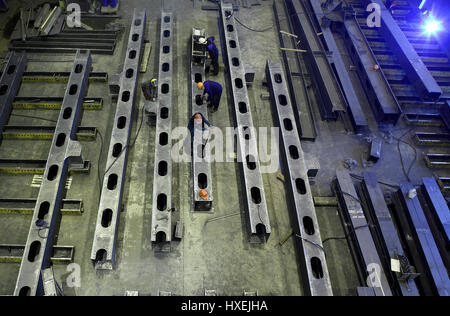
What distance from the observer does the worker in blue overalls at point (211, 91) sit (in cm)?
698

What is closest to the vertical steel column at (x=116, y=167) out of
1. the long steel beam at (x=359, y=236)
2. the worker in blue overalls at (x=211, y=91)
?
the worker in blue overalls at (x=211, y=91)

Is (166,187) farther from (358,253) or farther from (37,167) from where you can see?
(358,253)

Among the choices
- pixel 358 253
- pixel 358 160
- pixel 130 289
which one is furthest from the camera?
pixel 358 160

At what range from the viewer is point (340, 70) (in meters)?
8.48

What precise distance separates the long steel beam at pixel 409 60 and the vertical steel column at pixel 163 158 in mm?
6192

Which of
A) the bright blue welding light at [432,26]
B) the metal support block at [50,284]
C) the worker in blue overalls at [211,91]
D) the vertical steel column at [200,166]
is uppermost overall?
the bright blue welding light at [432,26]

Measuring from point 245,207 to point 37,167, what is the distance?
13.4 feet

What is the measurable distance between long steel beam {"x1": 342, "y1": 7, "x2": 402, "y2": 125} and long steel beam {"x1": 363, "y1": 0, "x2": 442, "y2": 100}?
0.84 metres

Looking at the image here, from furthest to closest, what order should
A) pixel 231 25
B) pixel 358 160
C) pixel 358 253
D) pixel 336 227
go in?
pixel 231 25, pixel 358 160, pixel 336 227, pixel 358 253

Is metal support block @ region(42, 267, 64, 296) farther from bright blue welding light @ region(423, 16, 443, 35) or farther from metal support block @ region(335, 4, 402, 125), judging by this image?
bright blue welding light @ region(423, 16, 443, 35)

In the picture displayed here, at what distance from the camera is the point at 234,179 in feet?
21.6

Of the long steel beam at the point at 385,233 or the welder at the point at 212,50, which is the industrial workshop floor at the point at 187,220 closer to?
the long steel beam at the point at 385,233

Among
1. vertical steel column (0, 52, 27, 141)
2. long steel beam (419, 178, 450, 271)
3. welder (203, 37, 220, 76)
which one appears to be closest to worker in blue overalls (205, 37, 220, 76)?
welder (203, 37, 220, 76)

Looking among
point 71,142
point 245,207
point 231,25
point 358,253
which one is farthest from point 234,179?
point 231,25
